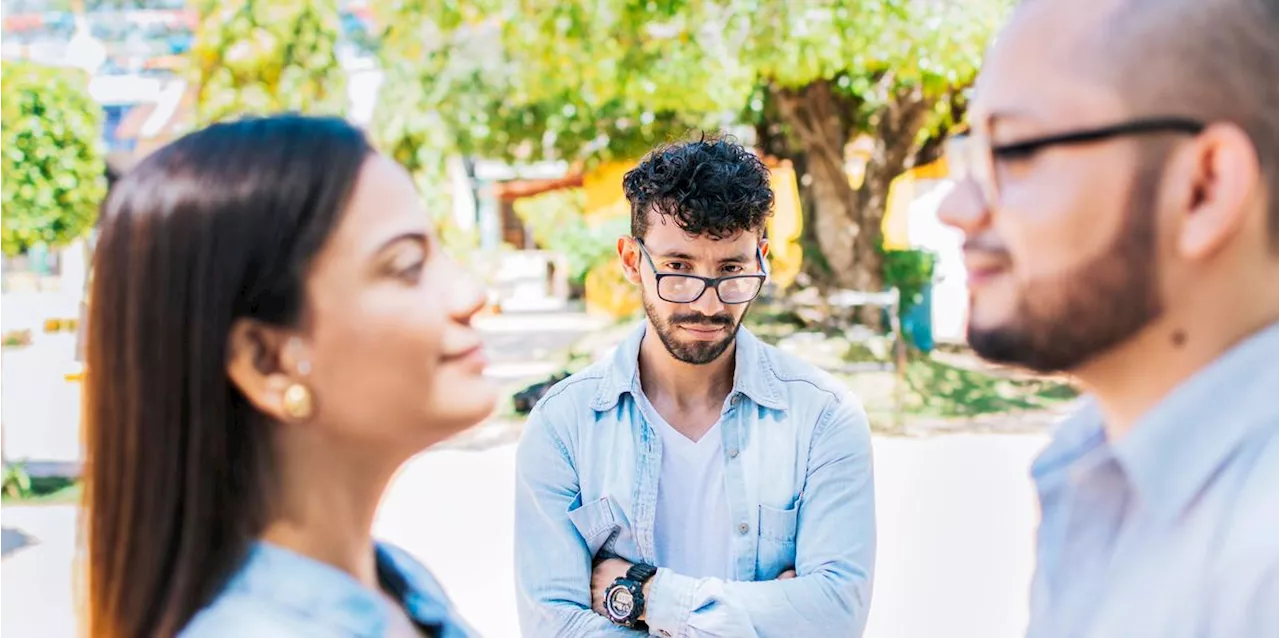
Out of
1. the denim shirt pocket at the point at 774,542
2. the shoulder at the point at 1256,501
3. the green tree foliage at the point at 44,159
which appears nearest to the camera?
the shoulder at the point at 1256,501

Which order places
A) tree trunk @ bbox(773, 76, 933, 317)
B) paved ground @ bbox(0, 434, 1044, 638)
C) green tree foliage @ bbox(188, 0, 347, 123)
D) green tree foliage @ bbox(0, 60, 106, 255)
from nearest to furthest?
paved ground @ bbox(0, 434, 1044, 638) < green tree foliage @ bbox(0, 60, 106, 255) < green tree foliage @ bbox(188, 0, 347, 123) < tree trunk @ bbox(773, 76, 933, 317)

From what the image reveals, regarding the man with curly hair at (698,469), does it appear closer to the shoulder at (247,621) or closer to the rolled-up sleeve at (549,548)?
the rolled-up sleeve at (549,548)

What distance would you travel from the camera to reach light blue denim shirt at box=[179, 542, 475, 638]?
3.46ft

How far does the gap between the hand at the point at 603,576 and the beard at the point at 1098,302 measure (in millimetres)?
1157

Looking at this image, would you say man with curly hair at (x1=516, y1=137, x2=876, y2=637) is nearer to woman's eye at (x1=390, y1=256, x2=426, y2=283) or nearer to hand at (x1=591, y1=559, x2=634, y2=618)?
hand at (x1=591, y1=559, x2=634, y2=618)

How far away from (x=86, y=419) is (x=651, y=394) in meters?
1.28

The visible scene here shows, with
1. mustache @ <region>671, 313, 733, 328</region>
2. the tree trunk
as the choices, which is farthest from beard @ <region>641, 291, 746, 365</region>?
the tree trunk

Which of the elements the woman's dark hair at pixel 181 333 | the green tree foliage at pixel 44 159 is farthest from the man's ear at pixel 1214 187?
A: the green tree foliage at pixel 44 159

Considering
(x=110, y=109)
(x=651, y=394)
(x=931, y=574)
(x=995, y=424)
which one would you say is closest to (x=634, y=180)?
(x=651, y=394)

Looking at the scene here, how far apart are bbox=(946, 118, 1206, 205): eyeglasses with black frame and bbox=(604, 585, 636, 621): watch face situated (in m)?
1.09

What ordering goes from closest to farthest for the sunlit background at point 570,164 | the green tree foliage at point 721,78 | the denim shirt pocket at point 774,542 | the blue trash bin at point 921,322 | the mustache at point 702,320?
the denim shirt pocket at point 774,542
the mustache at point 702,320
the sunlit background at point 570,164
the green tree foliage at point 721,78
the blue trash bin at point 921,322

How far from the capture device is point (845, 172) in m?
12.6

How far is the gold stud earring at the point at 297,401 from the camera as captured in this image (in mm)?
1083

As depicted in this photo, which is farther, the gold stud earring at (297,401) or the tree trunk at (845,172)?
the tree trunk at (845,172)
